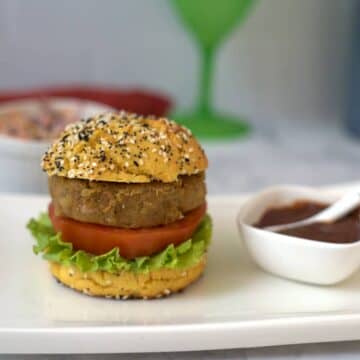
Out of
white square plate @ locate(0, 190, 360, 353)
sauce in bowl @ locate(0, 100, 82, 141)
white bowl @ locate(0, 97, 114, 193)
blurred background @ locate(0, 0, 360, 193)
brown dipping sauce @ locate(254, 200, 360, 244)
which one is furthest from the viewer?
blurred background @ locate(0, 0, 360, 193)

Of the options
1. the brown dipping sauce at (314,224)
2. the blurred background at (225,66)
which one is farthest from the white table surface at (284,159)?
the brown dipping sauce at (314,224)

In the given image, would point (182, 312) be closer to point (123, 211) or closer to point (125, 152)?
point (123, 211)

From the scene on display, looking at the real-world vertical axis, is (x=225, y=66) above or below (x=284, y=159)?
above

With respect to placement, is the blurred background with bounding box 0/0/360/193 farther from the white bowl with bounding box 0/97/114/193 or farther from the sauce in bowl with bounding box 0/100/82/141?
the white bowl with bounding box 0/97/114/193

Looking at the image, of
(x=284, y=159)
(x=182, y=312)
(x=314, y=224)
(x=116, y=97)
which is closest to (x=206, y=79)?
(x=116, y=97)

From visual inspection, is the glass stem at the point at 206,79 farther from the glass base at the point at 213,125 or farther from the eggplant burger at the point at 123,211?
the eggplant burger at the point at 123,211

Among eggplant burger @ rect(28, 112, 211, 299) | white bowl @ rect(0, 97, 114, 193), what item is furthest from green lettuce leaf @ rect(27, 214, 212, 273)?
white bowl @ rect(0, 97, 114, 193)

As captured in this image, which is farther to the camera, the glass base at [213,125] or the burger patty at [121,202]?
the glass base at [213,125]
